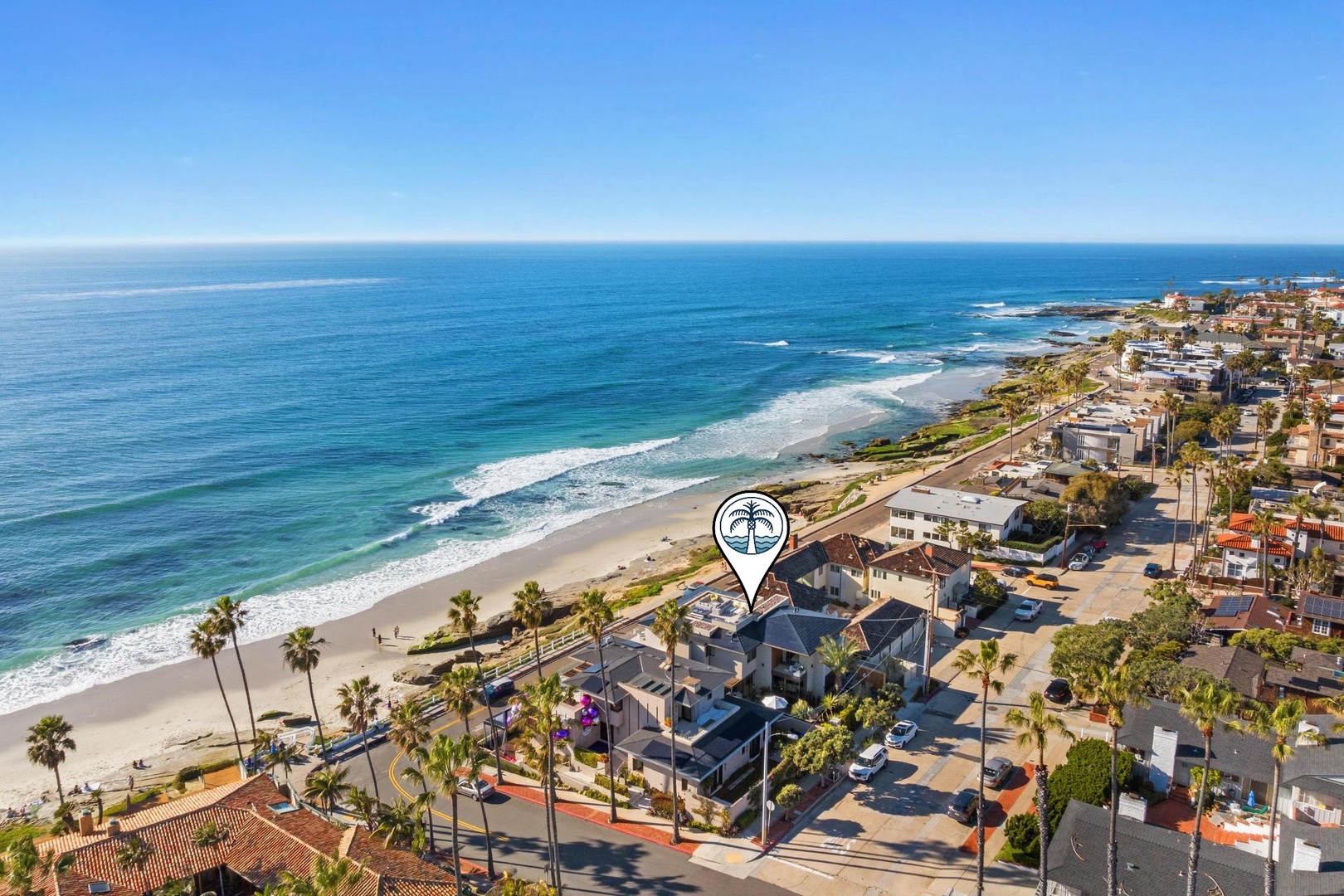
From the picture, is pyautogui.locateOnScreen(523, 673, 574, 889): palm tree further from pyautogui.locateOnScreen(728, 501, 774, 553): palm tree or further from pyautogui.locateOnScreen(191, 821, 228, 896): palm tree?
pyautogui.locateOnScreen(728, 501, 774, 553): palm tree

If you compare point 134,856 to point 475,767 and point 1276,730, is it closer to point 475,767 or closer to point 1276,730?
point 475,767

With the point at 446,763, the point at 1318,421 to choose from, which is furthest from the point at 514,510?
the point at 1318,421

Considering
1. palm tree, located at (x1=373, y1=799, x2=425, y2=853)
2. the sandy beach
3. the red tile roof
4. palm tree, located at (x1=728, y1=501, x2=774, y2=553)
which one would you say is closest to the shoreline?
the sandy beach

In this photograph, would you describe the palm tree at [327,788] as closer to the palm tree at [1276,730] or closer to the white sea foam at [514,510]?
the white sea foam at [514,510]

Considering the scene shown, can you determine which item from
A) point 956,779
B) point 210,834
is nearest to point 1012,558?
point 956,779

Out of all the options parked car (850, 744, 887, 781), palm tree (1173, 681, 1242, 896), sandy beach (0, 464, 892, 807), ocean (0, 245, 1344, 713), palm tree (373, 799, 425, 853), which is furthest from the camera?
ocean (0, 245, 1344, 713)

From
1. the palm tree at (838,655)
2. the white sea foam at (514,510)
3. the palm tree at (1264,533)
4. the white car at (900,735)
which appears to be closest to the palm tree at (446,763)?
the palm tree at (838,655)

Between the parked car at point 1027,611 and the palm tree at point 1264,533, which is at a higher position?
the palm tree at point 1264,533
